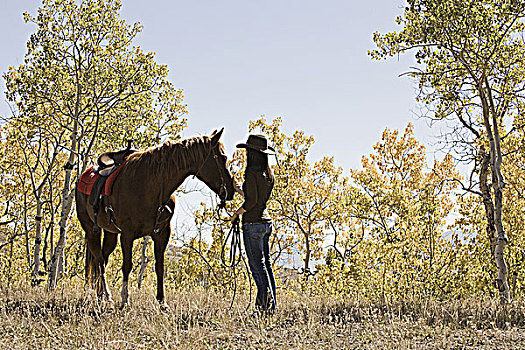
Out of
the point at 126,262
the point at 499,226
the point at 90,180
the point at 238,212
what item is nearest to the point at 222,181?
the point at 238,212

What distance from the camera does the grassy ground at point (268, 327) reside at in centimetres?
458

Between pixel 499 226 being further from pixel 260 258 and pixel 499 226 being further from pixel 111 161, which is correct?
pixel 111 161

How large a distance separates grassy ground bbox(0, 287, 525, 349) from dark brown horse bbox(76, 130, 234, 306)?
3.20ft

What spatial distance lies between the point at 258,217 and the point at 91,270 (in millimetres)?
3873

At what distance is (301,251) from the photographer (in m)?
28.6

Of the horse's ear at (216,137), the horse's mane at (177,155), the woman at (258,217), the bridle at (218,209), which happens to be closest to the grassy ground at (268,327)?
the woman at (258,217)

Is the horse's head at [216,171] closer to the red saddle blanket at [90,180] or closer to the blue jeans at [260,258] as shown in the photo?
the blue jeans at [260,258]

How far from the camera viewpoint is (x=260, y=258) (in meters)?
6.04

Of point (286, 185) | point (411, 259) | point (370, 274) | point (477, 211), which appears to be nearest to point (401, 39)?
point (411, 259)

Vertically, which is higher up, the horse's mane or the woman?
the horse's mane

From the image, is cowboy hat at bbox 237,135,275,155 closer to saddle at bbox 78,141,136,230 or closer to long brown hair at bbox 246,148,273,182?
long brown hair at bbox 246,148,273,182

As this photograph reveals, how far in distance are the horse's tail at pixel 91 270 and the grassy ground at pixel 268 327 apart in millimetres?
1016

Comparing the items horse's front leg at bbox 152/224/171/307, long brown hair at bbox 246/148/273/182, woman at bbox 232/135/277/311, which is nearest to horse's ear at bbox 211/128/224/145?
woman at bbox 232/135/277/311

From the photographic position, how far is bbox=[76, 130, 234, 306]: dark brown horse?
20.7 feet
